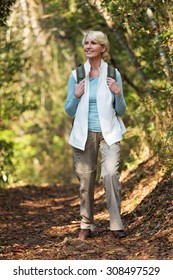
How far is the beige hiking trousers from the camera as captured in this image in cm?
767

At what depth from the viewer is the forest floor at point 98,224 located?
7.26 meters

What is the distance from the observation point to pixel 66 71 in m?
23.2

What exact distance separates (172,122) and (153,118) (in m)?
1.44

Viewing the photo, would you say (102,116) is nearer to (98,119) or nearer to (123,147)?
(98,119)

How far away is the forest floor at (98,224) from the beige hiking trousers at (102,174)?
29 cm

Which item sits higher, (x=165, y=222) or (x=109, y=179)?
(x=109, y=179)

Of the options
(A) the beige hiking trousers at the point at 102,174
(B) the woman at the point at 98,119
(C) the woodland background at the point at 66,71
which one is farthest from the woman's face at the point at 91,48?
(C) the woodland background at the point at 66,71

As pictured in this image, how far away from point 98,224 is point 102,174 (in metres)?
1.74

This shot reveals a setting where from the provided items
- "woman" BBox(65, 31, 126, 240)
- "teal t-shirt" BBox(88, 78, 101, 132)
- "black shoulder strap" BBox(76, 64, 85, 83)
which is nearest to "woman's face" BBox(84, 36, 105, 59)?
"woman" BBox(65, 31, 126, 240)

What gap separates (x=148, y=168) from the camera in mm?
12383

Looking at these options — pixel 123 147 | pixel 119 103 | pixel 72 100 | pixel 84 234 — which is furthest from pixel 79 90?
pixel 123 147

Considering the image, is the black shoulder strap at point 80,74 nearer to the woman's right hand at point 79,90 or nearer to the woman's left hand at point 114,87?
the woman's right hand at point 79,90

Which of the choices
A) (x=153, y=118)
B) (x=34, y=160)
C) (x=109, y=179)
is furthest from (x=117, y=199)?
(x=34, y=160)
